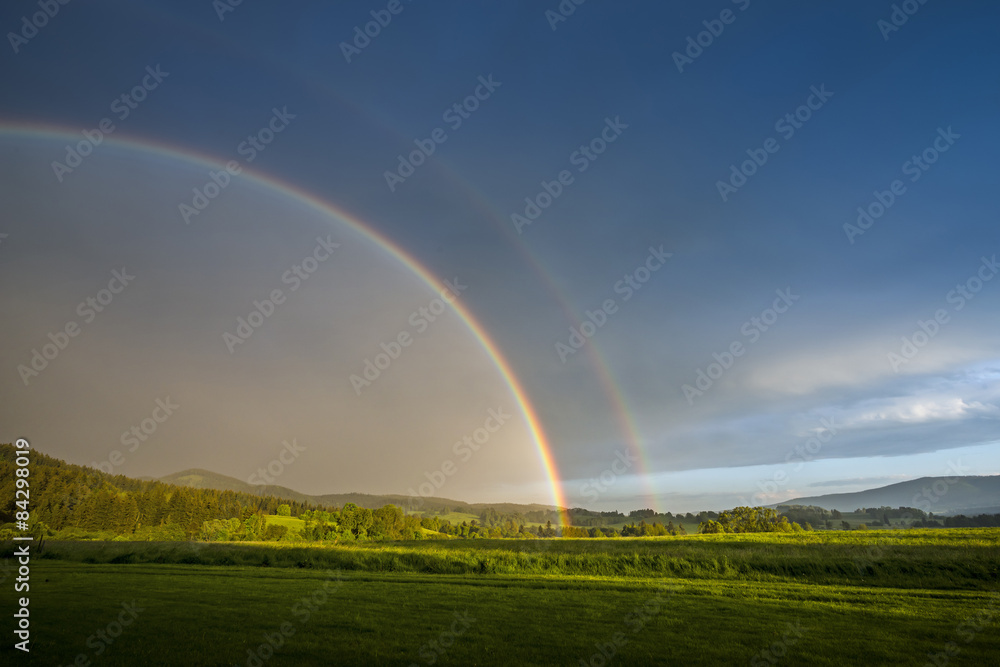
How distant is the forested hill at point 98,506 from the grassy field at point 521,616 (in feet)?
344

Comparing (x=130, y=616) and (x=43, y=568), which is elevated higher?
(x=43, y=568)

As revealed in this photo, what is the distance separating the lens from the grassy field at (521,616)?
12.4 metres

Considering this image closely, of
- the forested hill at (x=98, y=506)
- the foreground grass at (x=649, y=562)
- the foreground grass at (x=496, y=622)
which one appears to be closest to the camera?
the foreground grass at (x=496, y=622)

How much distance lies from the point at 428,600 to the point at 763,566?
2457 centimetres

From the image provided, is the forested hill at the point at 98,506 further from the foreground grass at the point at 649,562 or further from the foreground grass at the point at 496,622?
the foreground grass at the point at 496,622

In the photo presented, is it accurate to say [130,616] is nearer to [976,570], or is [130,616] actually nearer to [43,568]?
[43,568]

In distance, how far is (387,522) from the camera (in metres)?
148

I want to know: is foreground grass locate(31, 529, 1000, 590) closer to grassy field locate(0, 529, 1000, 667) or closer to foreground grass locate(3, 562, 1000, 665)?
grassy field locate(0, 529, 1000, 667)

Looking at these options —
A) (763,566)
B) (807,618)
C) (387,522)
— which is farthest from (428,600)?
(387,522)

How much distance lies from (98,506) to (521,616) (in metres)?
140

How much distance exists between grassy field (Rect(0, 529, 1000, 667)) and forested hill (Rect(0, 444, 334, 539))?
105 metres

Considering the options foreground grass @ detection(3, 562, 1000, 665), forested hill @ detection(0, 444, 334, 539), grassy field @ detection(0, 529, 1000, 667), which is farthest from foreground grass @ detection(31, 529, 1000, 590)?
forested hill @ detection(0, 444, 334, 539)

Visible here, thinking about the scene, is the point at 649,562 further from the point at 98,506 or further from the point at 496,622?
the point at 98,506

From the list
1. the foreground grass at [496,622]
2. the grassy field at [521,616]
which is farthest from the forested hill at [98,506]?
the foreground grass at [496,622]
